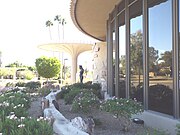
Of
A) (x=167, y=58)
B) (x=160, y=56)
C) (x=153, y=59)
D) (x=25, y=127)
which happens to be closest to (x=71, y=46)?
(x=153, y=59)

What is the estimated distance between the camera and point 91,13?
49.0 ft

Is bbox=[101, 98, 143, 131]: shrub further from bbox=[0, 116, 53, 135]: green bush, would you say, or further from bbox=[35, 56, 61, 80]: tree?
bbox=[35, 56, 61, 80]: tree

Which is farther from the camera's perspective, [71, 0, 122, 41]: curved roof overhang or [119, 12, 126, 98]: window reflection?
[71, 0, 122, 41]: curved roof overhang

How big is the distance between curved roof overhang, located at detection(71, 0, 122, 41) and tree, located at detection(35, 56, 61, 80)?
13.2 meters

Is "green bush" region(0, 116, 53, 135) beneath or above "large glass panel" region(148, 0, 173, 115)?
beneath

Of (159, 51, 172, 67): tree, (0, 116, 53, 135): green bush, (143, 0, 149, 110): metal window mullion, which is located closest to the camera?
(0, 116, 53, 135): green bush

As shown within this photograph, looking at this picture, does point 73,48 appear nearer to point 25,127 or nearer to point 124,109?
point 124,109

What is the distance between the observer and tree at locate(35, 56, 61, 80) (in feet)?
107

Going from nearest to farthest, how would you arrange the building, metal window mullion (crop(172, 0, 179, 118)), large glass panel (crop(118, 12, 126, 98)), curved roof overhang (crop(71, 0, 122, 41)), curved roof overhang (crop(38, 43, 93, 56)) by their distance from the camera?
1. metal window mullion (crop(172, 0, 179, 118))
2. the building
3. large glass panel (crop(118, 12, 126, 98))
4. curved roof overhang (crop(71, 0, 122, 41))
5. curved roof overhang (crop(38, 43, 93, 56))

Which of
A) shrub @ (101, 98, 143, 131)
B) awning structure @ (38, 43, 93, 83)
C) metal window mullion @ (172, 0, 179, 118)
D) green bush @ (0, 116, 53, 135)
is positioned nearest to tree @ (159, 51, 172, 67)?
metal window mullion @ (172, 0, 179, 118)

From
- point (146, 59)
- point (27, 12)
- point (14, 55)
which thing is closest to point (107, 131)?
point (146, 59)

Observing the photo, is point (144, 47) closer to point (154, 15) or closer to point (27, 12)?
point (154, 15)

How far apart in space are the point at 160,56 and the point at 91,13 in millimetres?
7580


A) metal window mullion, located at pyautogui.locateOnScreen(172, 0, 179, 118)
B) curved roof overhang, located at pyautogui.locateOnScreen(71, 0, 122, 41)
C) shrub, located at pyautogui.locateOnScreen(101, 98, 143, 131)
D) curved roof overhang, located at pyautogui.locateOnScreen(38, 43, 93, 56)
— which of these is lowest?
shrub, located at pyautogui.locateOnScreen(101, 98, 143, 131)
